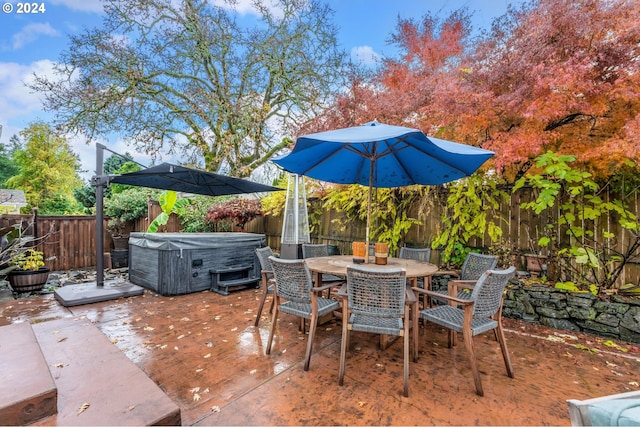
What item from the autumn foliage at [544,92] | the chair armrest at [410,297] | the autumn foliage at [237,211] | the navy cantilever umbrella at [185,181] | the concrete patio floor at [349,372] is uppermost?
the autumn foliage at [544,92]

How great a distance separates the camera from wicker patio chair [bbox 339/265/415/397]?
230cm

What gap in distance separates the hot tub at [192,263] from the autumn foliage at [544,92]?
3.60 meters

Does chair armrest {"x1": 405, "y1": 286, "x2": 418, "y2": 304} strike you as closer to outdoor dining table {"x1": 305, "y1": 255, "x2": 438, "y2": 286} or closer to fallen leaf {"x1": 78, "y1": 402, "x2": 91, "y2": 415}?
outdoor dining table {"x1": 305, "y1": 255, "x2": 438, "y2": 286}

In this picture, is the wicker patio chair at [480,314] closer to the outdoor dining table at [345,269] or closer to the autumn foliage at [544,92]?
the outdoor dining table at [345,269]

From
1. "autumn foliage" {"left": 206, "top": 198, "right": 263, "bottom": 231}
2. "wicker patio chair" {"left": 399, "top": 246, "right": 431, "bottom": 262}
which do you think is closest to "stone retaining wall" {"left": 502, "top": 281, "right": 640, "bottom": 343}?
"wicker patio chair" {"left": 399, "top": 246, "right": 431, "bottom": 262}

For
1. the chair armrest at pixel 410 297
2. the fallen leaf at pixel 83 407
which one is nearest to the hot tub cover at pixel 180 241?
the fallen leaf at pixel 83 407

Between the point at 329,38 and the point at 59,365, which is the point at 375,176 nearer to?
the point at 59,365

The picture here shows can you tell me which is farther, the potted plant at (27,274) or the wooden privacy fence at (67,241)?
the wooden privacy fence at (67,241)

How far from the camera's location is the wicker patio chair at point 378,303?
230cm

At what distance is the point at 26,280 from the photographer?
4.85 metres

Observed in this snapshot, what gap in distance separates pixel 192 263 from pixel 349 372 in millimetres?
3545

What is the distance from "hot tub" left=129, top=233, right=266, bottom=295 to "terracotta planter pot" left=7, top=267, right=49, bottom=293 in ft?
4.28

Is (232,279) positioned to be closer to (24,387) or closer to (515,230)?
(24,387)

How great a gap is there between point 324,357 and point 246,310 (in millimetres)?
1788
